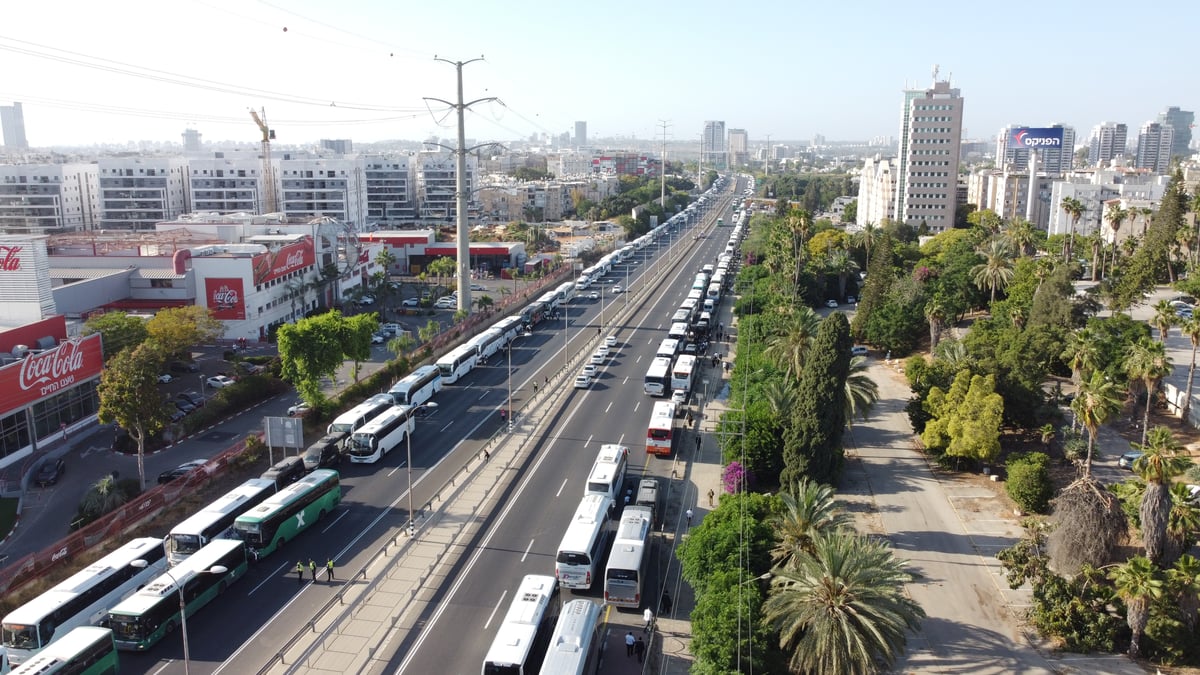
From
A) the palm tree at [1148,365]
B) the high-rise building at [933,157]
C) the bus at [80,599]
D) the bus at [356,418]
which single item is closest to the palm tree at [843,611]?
the bus at [80,599]

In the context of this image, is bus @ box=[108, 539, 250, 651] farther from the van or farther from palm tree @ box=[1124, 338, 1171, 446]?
palm tree @ box=[1124, 338, 1171, 446]

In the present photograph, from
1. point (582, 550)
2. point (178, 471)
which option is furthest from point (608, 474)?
point (178, 471)

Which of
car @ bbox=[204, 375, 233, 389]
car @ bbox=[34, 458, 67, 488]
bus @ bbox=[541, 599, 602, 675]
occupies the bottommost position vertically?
car @ bbox=[34, 458, 67, 488]

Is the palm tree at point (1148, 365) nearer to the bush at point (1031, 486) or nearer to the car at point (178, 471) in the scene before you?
the bush at point (1031, 486)

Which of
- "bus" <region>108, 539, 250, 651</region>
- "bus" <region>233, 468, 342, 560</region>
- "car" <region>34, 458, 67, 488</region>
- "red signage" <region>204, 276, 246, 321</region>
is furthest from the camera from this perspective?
"red signage" <region>204, 276, 246, 321</region>

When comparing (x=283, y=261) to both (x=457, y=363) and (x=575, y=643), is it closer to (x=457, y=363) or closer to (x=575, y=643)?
(x=457, y=363)

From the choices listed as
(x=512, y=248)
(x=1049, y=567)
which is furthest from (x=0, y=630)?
(x=512, y=248)

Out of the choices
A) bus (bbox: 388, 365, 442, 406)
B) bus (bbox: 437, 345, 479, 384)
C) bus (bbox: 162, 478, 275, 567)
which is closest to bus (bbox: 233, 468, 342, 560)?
bus (bbox: 162, 478, 275, 567)
